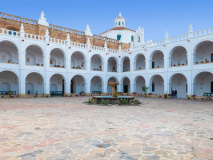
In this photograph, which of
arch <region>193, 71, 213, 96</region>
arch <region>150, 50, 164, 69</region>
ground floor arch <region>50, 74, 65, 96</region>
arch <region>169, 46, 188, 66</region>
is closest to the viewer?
arch <region>193, 71, 213, 96</region>

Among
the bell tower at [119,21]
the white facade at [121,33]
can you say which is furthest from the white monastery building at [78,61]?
the bell tower at [119,21]

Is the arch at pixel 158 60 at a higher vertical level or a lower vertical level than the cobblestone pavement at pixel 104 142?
higher

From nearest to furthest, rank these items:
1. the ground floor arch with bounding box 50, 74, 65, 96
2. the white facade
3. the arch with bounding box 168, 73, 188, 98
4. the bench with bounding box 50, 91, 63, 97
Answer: the arch with bounding box 168, 73, 188, 98 < the bench with bounding box 50, 91, 63, 97 < the ground floor arch with bounding box 50, 74, 65, 96 < the white facade

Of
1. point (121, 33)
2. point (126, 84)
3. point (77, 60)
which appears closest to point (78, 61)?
point (77, 60)

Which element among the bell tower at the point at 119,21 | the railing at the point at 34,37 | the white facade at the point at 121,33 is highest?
the bell tower at the point at 119,21

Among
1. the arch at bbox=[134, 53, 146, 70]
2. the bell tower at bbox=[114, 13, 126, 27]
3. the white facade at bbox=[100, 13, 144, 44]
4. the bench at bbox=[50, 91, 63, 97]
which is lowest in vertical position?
the bench at bbox=[50, 91, 63, 97]

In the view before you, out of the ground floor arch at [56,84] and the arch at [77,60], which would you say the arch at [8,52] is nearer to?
the ground floor arch at [56,84]

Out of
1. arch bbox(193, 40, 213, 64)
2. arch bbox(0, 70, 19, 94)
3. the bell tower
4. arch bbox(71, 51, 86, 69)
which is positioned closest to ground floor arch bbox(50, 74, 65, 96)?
arch bbox(71, 51, 86, 69)

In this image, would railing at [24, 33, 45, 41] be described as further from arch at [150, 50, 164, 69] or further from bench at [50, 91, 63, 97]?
arch at [150, 50, 164, 69]

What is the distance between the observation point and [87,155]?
362 centimetres

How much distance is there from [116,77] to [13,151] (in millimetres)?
27808

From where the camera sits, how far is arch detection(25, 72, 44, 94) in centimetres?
2511

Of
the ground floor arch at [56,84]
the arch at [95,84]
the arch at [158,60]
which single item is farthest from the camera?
the arch at [95,84]

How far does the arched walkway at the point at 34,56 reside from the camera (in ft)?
82.2
